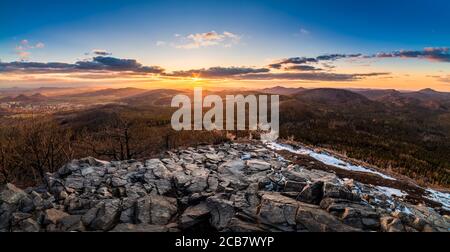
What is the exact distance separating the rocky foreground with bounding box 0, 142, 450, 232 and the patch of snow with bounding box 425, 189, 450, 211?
6.34ft

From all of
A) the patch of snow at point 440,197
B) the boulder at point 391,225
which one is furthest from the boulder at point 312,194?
the patch of snow at point 440,197

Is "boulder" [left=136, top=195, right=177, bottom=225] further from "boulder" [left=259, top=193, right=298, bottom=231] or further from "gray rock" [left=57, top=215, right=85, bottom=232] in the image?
"boulder" [left=259, top=193, right=298, bottom=231]

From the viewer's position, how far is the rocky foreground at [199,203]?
9320 millimetres

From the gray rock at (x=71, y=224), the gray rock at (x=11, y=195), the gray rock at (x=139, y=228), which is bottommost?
the gray rock at (x=139, y=228)

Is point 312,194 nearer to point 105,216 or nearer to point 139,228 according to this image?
point 139,228

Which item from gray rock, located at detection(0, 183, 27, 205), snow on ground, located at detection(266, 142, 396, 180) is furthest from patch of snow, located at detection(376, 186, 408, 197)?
gray rock, located at detection(0, 183, 27, 205)

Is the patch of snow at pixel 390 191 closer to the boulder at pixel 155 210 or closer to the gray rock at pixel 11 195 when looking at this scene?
the boulder at pixel 155 210

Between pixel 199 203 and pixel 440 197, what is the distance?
13.4 m

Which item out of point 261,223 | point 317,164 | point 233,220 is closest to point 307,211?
point 261,223

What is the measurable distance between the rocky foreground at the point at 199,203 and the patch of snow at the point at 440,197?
1.93 metres
